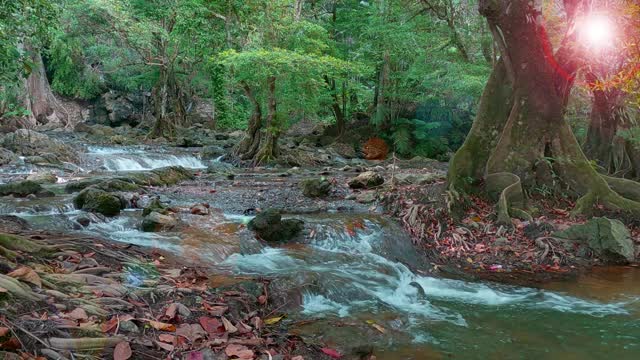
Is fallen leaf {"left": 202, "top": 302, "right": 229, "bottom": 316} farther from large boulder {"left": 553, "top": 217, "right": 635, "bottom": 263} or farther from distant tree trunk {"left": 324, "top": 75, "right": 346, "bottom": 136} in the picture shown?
distant tree trunk {"left": 324, "top": 75, "right": 346, "bottom": 136}

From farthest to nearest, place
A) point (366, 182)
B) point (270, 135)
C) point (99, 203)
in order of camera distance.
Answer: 1. point (270, 135)
2. point (366, 182)
3. point (99, 203)

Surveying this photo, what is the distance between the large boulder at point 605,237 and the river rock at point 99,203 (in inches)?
309

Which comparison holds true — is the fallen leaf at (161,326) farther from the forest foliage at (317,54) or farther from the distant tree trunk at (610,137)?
the distant tree trunk at (610,137)

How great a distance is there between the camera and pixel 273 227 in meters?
8.54

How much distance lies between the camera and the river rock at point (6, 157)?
56.1 feet

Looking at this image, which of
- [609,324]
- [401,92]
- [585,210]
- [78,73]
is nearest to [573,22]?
[585,210]

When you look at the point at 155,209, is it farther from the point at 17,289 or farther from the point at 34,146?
the point at 34,146

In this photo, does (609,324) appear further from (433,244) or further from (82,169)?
(82,169)

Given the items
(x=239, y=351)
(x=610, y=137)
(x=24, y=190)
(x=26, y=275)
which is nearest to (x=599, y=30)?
(x=239, y=351)

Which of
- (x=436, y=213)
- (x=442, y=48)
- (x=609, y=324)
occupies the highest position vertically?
(x=442, y=48)

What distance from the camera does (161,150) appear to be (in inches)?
911

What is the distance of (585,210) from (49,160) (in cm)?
1640

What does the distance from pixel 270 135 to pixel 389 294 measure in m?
14.2

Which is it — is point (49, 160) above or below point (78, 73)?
below
